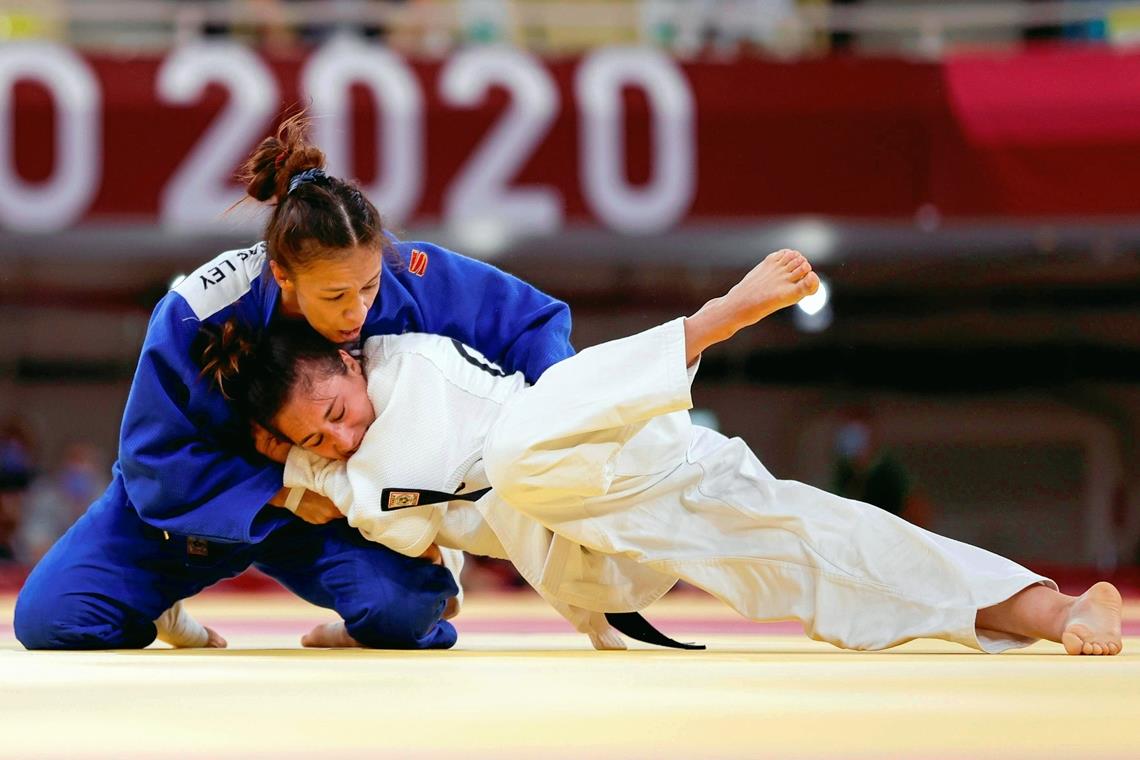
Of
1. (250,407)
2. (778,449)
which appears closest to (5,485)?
(778,449)

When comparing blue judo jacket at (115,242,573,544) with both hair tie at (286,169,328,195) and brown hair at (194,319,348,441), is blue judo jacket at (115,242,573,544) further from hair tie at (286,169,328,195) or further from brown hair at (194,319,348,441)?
hair tie at (286,169,328,195)

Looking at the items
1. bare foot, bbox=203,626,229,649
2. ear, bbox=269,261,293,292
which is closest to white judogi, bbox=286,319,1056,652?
ear, bbox=269,261,293,292

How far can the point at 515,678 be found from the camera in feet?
5.82

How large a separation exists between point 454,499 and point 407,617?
0.26m

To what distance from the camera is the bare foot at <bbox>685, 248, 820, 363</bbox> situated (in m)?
2.18

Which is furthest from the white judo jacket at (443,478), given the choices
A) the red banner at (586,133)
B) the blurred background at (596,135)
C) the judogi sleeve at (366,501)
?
the red banner at (586,133)

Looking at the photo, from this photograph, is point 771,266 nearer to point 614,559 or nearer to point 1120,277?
point 614,559

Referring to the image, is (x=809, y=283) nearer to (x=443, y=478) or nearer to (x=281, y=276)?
(x=443, y=478)

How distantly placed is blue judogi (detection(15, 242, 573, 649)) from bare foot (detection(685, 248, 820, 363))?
0.43 meters

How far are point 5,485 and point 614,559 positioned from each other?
6069 mm

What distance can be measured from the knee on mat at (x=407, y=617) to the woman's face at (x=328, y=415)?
28cm

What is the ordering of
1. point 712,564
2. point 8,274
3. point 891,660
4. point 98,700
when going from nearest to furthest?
point 98,700 → point 891,660 → point 712,564 → point 8,274

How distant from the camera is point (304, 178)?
2502 millimetres

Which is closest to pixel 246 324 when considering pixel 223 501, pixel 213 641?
pixel 223 501
